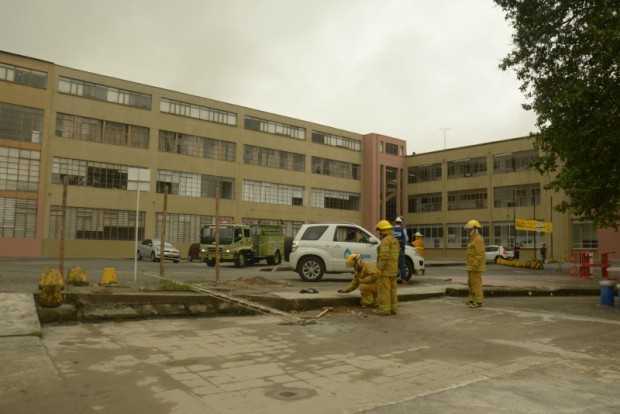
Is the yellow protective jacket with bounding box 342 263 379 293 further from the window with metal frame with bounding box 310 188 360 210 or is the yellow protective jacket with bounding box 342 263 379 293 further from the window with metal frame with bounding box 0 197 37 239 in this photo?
the window with metal frame with bounding box 310 188 360 210

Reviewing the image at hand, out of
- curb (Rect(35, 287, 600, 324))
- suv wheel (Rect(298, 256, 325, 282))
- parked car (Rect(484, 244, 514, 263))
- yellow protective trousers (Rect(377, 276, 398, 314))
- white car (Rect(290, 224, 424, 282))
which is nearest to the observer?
curb (Rect(35, 287, 600, 324))

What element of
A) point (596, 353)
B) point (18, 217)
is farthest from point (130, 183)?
point (18, 217)

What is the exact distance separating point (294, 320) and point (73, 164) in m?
33.5

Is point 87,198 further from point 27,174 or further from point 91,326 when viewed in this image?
point 91,326

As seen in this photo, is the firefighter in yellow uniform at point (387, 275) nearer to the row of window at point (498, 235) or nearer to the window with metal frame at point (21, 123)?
the window with metal frame at point (21, 123)

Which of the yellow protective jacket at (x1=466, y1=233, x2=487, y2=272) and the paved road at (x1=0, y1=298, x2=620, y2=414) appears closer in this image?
the paved road at (x1=0, y1=298, x2=620, y2=414)

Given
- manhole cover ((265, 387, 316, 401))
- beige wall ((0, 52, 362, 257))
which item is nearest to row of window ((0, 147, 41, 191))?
beige wall ((0, 52, 362, 257))

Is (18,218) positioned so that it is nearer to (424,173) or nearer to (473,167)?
(424,173)

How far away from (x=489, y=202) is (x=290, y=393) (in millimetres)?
49606

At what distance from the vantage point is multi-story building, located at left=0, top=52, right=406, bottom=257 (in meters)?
34.9

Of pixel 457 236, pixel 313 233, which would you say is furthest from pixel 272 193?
pixel 313 233

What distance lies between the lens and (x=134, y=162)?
39.8 meters

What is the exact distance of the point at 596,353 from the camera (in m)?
6.39

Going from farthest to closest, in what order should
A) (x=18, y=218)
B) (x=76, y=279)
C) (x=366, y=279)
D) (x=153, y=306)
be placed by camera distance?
(x=18, y=218) → (x=76, y=279) → (x=366, y=279) → (x=153, y=306)
